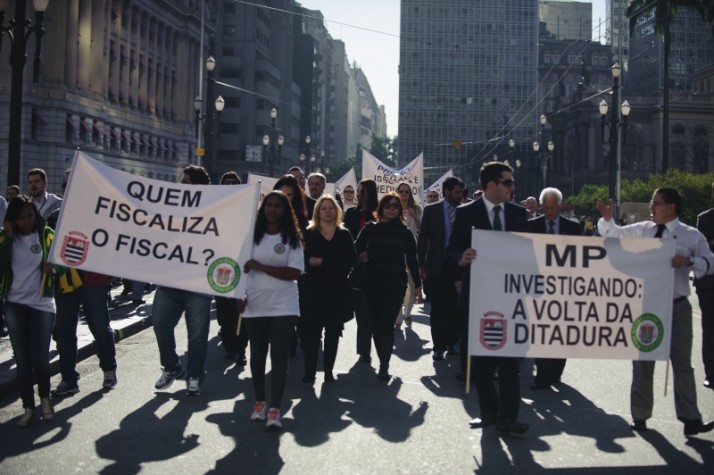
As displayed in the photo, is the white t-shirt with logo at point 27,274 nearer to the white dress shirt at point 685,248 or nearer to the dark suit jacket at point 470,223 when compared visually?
the dark suit jacket at point 470,223

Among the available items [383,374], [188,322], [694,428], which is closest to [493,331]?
[694,428]

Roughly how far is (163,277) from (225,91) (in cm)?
9052

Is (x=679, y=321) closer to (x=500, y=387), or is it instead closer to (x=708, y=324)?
(x=500, y=387)

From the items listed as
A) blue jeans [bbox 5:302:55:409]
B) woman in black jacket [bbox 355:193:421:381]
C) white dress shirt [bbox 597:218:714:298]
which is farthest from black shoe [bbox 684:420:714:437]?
blue jeans [bbox 5:302:55:409]

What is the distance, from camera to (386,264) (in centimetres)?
966

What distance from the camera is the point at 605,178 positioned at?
9550 centimetres

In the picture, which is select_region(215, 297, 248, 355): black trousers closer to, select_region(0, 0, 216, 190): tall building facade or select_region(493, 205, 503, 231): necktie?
select_region(493, 205, 503, 231): necktie

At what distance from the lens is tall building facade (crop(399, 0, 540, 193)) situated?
137m

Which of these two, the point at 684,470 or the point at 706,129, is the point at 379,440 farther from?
the point at 706,129

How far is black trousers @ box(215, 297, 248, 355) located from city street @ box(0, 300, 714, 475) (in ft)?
1.47

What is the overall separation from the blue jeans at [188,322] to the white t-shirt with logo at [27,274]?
138 centimetres

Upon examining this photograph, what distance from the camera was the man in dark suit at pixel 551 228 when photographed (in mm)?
9062

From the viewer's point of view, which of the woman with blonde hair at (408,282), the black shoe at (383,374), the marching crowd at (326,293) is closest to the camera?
the marching crowd at (326,293)

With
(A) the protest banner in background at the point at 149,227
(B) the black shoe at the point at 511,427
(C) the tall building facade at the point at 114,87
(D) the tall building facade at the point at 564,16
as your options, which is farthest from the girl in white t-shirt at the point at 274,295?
(D) the tall building facade at the point at 564,16
